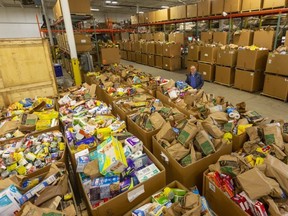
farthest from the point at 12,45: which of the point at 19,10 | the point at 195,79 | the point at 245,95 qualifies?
the point at 19,10

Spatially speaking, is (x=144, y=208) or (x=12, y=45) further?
(x=12, y=45)

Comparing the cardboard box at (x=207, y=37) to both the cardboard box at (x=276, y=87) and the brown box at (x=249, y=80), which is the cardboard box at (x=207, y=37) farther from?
the cardboard box at (x=276, y=87)

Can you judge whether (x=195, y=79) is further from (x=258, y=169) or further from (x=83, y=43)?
(x=83, y=43)

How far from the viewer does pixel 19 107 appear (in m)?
3.14

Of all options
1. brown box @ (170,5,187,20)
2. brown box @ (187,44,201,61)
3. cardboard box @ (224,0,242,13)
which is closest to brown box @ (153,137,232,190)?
brown box @ (187,44,201,61)

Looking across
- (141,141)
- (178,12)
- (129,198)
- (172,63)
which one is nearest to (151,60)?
(172,63)

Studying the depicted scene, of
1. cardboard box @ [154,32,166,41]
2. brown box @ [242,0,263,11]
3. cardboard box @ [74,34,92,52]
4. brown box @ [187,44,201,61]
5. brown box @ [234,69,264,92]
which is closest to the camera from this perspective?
brown box @ [234,69,264,92]

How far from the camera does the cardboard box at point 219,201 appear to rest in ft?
4.68

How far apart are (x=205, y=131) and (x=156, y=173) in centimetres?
78

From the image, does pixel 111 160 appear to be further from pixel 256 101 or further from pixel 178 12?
pixel 178 12

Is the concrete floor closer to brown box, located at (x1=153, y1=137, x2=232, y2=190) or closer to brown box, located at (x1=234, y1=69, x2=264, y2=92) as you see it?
brown box, located at (x1=234, y1=69, x2=264, y2=92)

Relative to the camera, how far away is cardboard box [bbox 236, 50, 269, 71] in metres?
5.26

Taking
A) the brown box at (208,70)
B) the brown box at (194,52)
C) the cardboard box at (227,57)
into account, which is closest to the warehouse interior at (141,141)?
the cardboard box at (227,57)

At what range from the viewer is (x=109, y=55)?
6.81 meters
